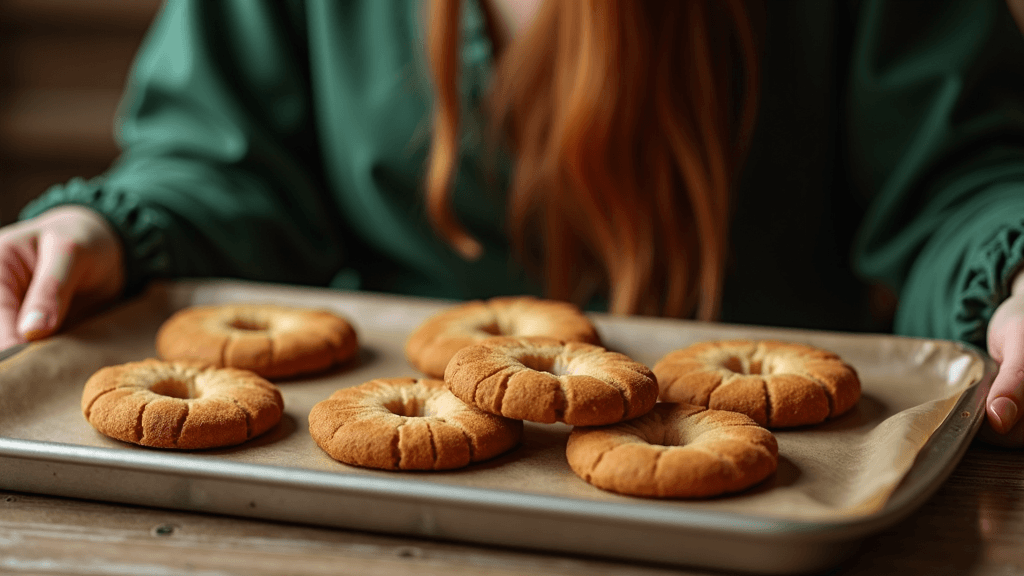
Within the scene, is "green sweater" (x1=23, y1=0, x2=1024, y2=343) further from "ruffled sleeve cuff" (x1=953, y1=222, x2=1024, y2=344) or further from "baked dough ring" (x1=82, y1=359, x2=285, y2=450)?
"baked dough ring" (x1=82, y1=359, x2=285, y2=450)

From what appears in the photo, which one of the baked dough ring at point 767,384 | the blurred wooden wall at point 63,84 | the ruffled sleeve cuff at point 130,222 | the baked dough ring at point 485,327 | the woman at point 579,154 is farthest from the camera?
the blurred wooden wall at point 63,84

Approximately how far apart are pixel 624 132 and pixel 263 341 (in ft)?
2.48

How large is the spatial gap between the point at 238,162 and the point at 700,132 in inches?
35.4

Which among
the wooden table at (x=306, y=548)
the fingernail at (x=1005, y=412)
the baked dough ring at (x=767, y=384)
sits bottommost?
the wooden table at (x=306, y=548)

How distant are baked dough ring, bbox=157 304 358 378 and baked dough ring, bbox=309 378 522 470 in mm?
201

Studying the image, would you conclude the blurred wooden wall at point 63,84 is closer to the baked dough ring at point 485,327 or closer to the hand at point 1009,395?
the baked dough ring at point 485,327

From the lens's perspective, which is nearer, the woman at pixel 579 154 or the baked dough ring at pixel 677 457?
the baked dough ring at pixel 677 457

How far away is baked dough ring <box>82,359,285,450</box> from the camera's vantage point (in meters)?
0.81

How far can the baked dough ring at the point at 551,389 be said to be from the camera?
2.53ft

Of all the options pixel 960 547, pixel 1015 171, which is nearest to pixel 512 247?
pixel 1015 171

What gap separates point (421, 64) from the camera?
66.6 inches

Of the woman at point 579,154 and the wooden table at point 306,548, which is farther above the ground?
the woman at point 579,154

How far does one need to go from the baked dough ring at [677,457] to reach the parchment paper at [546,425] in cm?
1

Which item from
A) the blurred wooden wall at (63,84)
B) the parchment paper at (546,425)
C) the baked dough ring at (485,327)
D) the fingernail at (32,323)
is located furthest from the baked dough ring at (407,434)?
the blurred wooden wall at (63,84)
